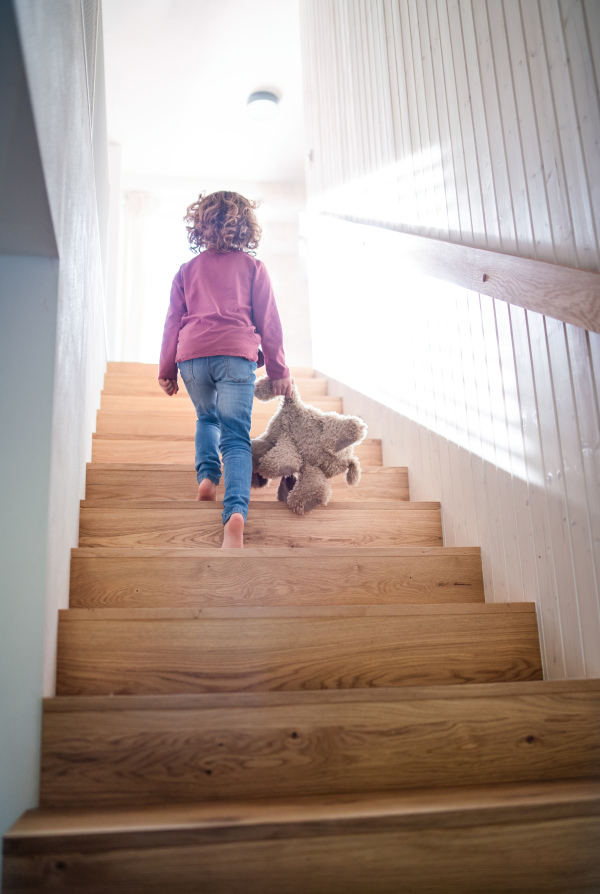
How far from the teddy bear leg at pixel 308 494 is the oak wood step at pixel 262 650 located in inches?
24.9

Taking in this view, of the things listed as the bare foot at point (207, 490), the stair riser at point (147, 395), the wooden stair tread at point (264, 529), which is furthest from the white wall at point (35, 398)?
the stair riser at point (147, 395)

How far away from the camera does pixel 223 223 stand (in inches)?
88.0

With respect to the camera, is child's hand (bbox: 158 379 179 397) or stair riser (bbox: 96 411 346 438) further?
stair riser (bbox: 96 411 346 438)

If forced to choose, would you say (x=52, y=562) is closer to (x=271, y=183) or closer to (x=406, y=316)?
(x=406, y=316)

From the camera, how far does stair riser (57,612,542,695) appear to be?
1295 mm

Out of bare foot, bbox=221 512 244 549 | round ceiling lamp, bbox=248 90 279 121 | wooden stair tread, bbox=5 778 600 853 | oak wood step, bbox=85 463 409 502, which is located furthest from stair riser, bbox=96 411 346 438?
round ceiling lamp, bbox=248 90 279 121

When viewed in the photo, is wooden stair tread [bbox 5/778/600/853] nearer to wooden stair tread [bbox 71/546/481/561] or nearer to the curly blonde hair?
wooden stair tread [bbox 71/546/481/561]

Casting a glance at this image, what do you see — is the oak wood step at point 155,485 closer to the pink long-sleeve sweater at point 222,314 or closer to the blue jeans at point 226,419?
the blue jeans at point 226,419

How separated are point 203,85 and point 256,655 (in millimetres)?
4832

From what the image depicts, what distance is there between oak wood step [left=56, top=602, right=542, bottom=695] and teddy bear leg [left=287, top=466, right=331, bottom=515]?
634mm

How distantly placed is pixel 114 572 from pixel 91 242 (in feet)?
3.64

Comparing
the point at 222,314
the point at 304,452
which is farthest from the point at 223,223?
the point at 304,452

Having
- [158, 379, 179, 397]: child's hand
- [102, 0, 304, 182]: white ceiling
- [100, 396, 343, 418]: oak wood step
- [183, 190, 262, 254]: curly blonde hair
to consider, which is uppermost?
[102, 0, 304, 182]: white ceiling

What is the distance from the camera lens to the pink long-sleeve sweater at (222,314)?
6.96 ft
